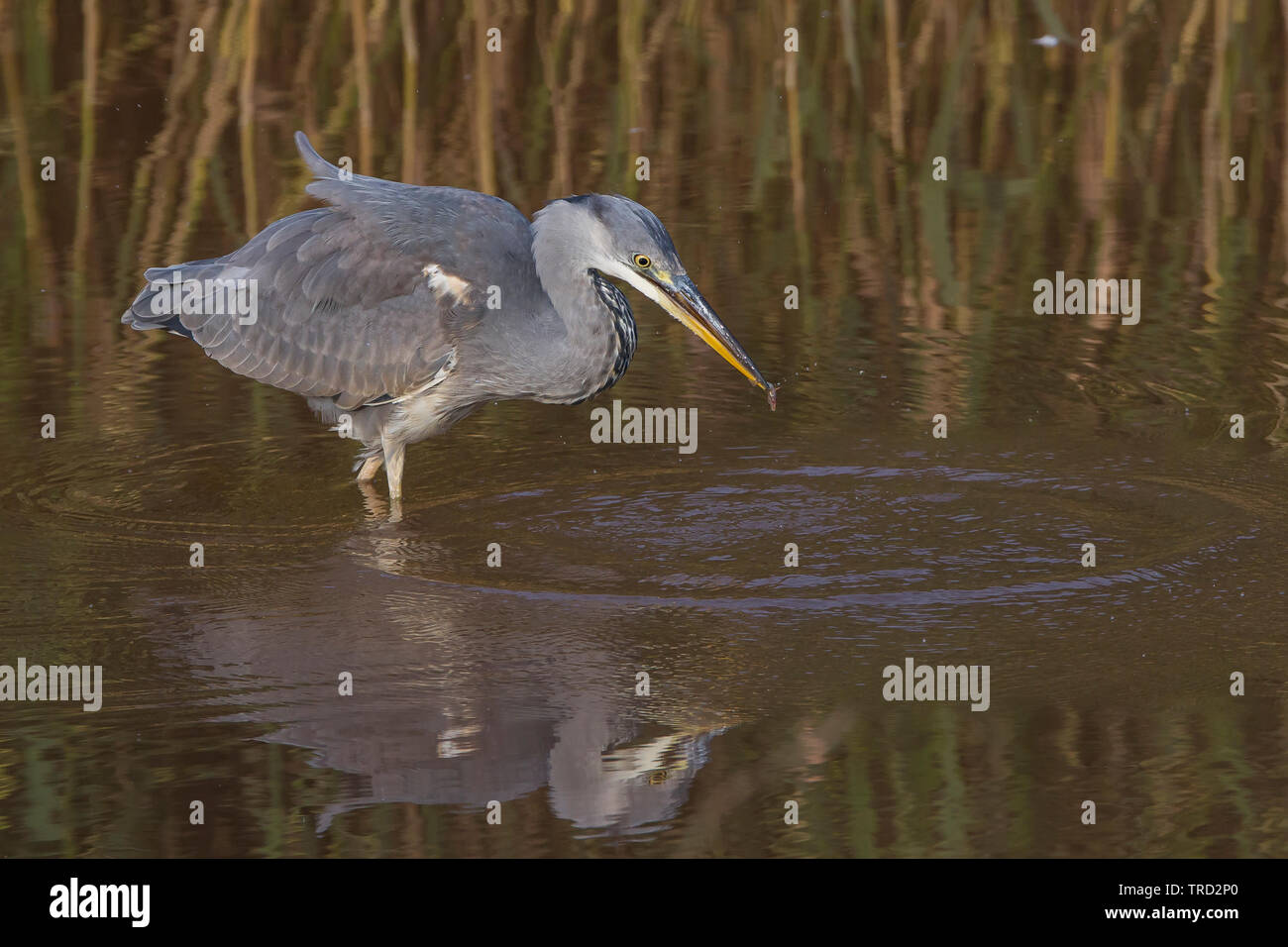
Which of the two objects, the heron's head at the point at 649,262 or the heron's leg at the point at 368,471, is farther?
the heron's leg at the point at 368,471

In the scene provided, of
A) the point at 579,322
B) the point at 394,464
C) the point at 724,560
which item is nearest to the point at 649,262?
the point at 579,322

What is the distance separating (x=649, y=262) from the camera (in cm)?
727

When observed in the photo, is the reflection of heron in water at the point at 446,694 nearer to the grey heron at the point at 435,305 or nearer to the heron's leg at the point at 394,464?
the heron's leg at the point at 394,464

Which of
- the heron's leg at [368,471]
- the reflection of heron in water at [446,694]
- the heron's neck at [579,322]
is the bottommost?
the reflection of heron in water at [446,694]

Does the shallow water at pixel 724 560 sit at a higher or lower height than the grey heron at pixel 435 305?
lower

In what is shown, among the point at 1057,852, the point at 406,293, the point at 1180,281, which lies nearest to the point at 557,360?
the point at 406,293

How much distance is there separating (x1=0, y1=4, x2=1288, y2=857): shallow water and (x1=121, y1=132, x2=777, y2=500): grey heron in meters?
0.34

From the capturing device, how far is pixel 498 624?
6.50m

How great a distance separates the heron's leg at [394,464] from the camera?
25.7ft

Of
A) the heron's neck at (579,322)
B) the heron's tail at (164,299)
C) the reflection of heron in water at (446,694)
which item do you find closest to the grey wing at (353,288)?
the heron's tail at (164,299)

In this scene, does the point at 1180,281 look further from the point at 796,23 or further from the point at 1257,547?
the point at 796,23

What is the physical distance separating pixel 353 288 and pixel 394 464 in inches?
29.4

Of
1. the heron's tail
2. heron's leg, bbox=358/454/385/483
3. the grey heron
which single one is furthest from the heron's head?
the heron's tail

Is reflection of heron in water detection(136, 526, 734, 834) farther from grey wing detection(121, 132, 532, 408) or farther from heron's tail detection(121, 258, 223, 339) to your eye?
heron's tail detection(121, 258, 223, 339)
